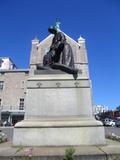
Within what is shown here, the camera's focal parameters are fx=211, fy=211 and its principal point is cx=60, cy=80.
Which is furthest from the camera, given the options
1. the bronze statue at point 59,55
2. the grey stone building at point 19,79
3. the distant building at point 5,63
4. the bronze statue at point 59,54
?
the distant building at point 5,63

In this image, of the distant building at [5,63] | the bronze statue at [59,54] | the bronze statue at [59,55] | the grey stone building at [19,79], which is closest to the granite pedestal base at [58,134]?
the bronze statue at [59,55]

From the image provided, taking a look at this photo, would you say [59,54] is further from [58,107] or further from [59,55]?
[58,107]

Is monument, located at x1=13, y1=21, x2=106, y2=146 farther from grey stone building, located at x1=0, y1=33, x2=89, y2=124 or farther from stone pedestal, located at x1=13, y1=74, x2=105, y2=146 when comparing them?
grey stone building, located at x1=0, y1=33, x2=89, y2=124

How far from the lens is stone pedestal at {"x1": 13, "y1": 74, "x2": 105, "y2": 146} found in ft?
18.9

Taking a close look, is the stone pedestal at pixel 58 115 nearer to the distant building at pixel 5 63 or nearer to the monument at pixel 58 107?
the monument at pixel 58 107

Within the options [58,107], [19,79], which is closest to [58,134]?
[58,107]

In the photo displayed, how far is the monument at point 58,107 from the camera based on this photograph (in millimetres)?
5781

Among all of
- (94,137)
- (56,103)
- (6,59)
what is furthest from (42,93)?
(6,59)

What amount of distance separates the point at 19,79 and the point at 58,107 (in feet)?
163

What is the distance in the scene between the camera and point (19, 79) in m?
55.1

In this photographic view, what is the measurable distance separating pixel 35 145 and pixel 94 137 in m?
1.63

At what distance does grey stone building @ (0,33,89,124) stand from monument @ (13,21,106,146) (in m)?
42.0

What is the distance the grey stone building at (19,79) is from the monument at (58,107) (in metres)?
42.0

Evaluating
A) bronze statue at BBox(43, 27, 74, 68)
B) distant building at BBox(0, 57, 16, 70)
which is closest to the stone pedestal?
bronze statue at BBox(43, 27, 74, 68)
